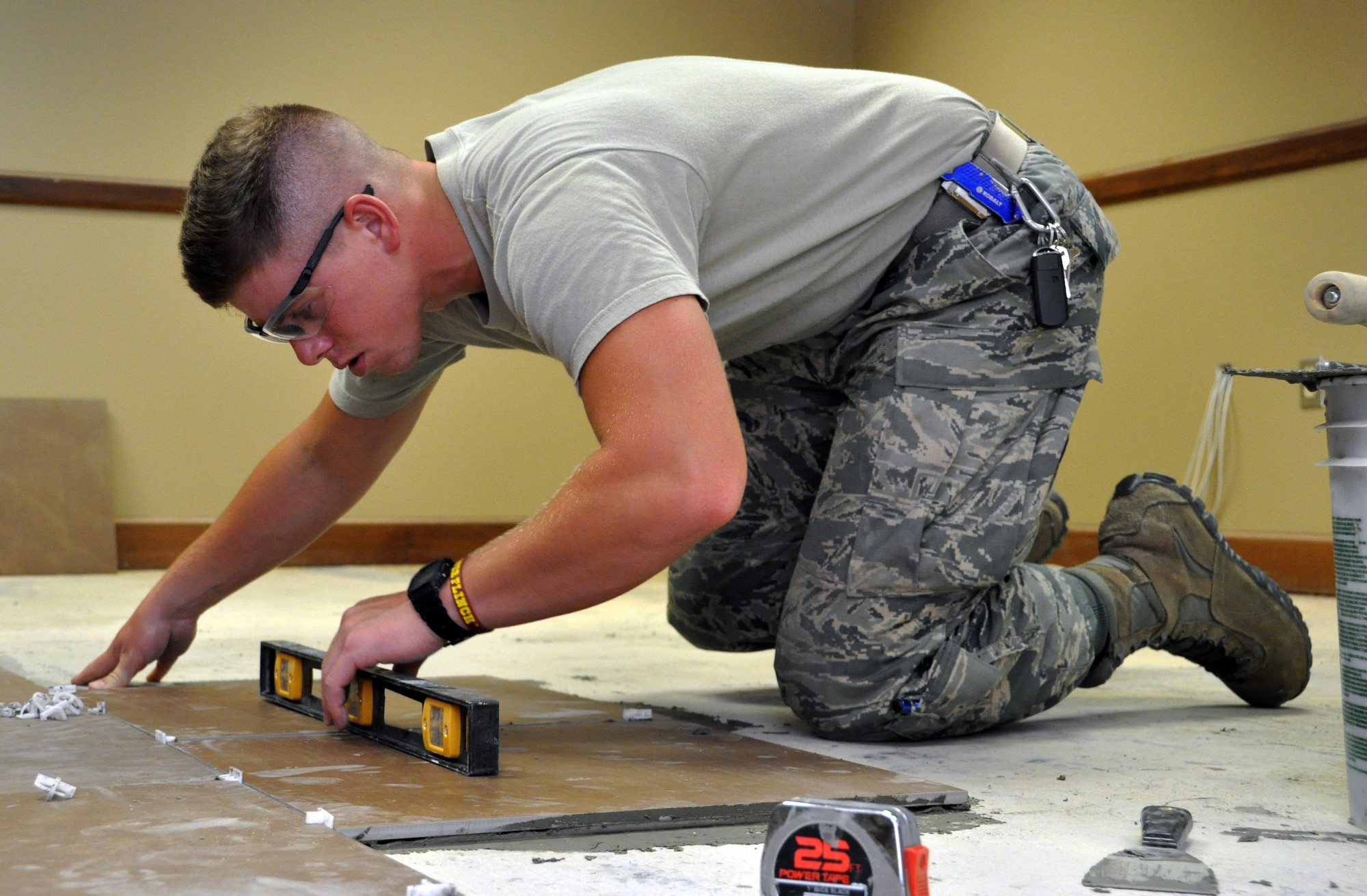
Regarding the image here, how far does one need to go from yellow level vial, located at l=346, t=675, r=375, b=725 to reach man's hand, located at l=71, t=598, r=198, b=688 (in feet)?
1.63

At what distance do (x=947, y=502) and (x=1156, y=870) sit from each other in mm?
666

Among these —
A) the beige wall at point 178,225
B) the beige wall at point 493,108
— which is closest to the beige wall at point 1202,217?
the beige wall at point 493,108

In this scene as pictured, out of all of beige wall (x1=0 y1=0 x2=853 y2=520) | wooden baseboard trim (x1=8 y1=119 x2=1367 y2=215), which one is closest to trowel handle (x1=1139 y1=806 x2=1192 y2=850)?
wooden baseboard trim (x1=8 y1=119 x2=1367 y2=215)

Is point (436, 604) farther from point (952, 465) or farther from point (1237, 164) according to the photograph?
point (1237, 164)

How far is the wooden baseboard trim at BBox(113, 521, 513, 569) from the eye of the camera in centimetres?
479

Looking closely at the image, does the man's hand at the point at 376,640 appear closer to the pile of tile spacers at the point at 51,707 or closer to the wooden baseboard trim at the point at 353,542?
the pile of tile spacers at the point at 51,707

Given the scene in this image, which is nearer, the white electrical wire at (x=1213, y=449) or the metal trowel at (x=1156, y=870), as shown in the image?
the metal trowel at (x=1156, y=870)

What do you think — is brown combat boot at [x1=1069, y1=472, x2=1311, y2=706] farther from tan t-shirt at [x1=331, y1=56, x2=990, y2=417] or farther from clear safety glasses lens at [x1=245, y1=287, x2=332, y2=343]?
clear safety glasses lens at [x1=245, y1=287, x2=332, y2=343]

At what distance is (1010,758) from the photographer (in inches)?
63.7

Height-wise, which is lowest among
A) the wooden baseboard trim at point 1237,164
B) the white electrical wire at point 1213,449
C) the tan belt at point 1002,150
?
the white electrical wire at point 1213,449

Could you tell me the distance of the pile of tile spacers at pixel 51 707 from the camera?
167cm

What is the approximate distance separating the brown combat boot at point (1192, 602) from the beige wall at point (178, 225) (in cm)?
355

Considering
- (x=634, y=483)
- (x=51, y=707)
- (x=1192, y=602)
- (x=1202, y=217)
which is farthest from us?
(x=1202, y=217)

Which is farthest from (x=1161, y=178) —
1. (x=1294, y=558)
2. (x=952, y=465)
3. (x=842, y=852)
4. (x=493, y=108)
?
(x=842, y=852)
